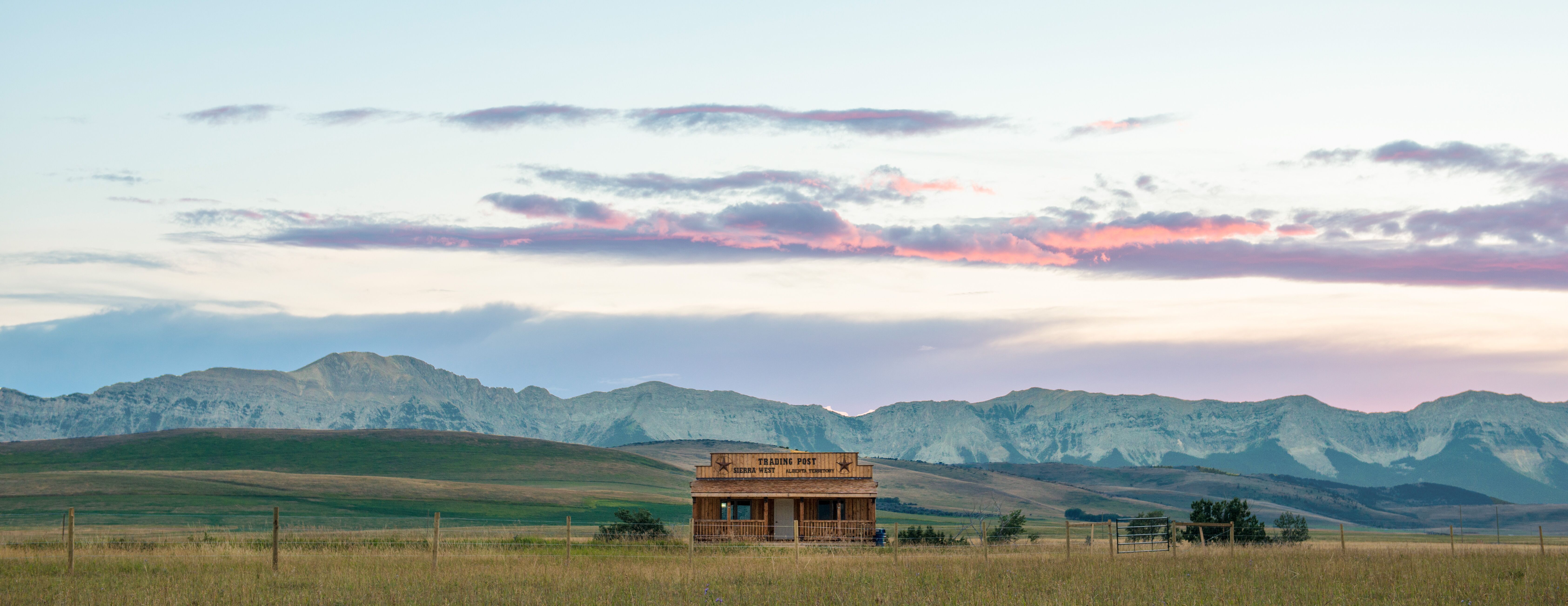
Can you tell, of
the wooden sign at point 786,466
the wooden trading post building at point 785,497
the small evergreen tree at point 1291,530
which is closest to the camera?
the wooden trading post building at point 785,497

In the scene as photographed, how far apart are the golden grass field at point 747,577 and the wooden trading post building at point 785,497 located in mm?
14966

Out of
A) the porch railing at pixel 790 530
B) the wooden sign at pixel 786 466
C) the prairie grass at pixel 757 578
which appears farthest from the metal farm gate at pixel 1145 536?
the wooden sign at pixel 786 466

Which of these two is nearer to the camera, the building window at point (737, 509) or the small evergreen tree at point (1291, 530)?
the building window at point (737, 509)

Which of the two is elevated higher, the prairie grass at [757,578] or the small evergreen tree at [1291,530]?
the prairie grass at [757,578]

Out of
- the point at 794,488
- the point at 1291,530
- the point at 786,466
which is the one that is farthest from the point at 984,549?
the point at 1291,530

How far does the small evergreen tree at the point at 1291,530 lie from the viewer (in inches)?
2894

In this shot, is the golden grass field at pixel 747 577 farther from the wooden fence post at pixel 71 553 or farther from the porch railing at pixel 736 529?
the porch railing at pixel 736 529

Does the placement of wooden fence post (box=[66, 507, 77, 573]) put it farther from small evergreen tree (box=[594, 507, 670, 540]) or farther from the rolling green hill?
the rolling green hill

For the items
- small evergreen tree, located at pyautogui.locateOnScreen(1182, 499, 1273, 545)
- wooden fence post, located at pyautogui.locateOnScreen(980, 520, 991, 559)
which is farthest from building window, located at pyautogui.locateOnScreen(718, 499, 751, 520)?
small evergreen tree, located at pyautogui.locateOnScreen(1182, 499, 1273, 545)

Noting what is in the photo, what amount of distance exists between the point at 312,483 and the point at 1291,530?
110405mm

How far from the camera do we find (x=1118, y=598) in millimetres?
23047

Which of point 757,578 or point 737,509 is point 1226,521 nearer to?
point 737,509

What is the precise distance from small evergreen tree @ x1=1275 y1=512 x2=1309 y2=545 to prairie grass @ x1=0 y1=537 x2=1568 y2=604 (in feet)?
99.7

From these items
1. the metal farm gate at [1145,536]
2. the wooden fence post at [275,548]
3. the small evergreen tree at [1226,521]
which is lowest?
the small evergreen tree at [1226,521]
